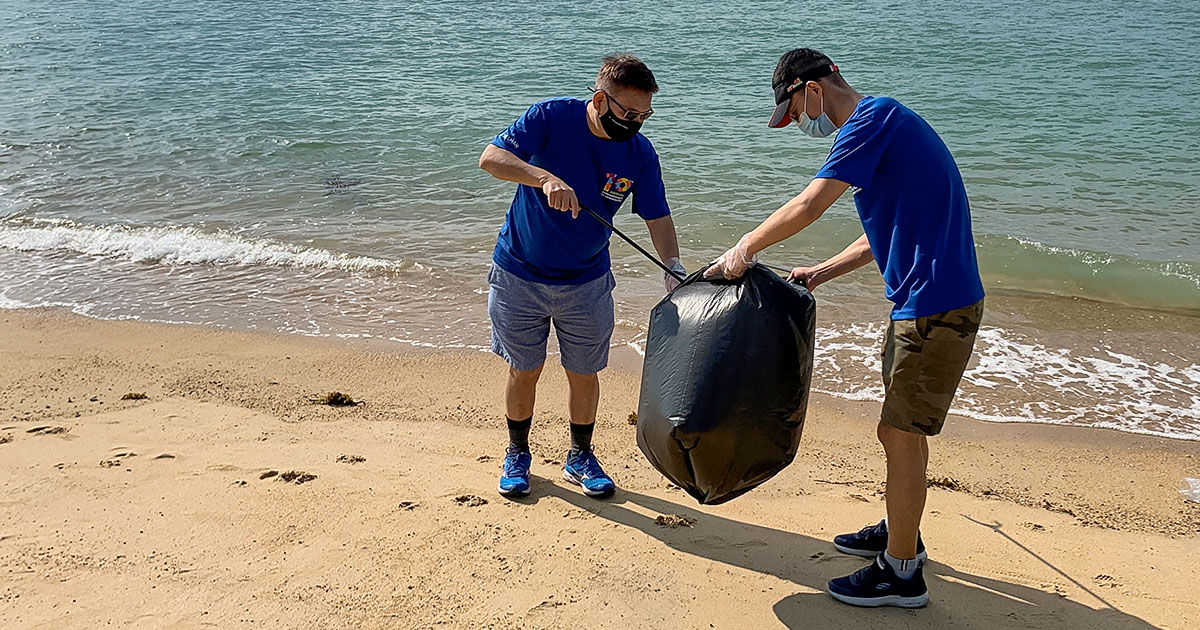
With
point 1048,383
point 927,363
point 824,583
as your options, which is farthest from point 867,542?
point 1048,383

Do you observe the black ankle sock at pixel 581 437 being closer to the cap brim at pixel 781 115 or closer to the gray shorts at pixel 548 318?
the gray shorts at pixel 548 318

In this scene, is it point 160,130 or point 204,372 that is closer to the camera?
point 204,372

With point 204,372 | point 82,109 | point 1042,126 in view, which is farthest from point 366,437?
point 82,109

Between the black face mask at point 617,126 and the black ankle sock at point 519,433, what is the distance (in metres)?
1.26

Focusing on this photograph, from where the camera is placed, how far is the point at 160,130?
14086mm

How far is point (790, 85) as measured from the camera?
3.17 meters

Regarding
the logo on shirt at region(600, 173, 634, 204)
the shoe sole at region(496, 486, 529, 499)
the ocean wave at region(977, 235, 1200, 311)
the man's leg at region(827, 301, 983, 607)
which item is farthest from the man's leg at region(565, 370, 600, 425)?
the ocean wave at region(977, 235, 1200, 311)

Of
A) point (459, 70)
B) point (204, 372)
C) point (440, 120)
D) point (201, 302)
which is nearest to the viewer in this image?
point (204, 372)

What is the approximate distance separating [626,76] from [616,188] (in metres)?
0.45

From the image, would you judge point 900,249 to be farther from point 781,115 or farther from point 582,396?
point 582,396

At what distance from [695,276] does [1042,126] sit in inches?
430

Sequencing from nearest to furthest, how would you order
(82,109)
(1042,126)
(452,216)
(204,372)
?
(204,372) < (452,216) < (1042,126) < (82,109)

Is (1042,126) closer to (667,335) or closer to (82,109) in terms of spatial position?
(667,335)

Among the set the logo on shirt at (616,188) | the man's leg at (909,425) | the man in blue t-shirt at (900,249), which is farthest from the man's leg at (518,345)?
the man's leg at (909,425)
